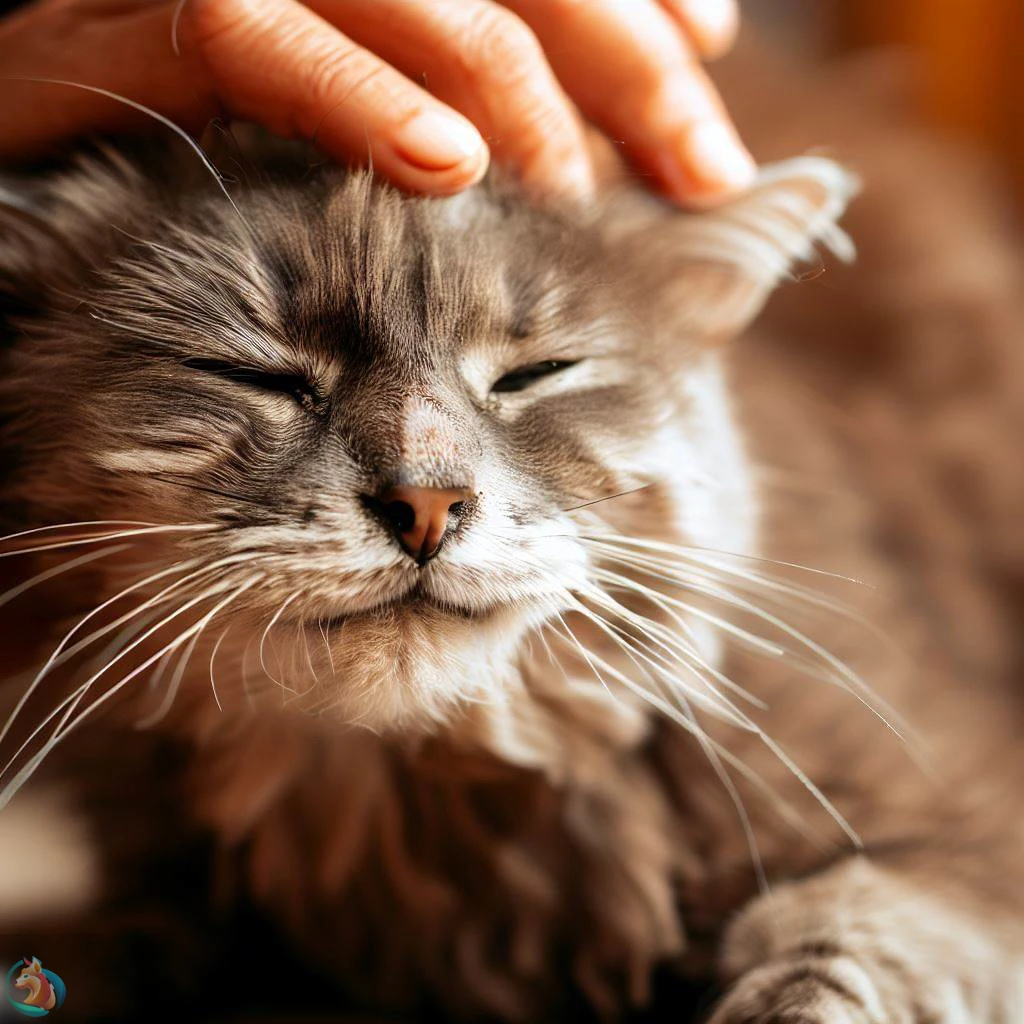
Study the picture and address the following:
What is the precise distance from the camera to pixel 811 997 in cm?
65

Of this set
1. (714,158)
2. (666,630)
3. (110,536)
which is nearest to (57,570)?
(110,536)

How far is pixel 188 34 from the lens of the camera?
1.96 ft

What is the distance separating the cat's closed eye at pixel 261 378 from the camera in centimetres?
61

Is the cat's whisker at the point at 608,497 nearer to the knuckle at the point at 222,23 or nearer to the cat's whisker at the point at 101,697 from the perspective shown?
the cat's whisker at the point at 101,697

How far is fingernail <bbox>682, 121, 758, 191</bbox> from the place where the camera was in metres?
0.70

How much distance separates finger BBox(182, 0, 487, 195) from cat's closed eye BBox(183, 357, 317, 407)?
0.42ft

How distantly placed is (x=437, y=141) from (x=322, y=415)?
0.53 ft

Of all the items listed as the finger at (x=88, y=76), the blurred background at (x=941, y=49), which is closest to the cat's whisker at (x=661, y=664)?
the finger at (x=88, y=76)

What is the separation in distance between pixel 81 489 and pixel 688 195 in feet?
1.43

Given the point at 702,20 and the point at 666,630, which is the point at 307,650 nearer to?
the point at 666,630

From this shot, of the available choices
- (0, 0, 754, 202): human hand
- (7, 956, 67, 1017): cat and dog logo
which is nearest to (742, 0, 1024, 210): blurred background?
(0, 0, 754, 202): human hand

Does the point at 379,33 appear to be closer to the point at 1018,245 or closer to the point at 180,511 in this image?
the point at 180,511

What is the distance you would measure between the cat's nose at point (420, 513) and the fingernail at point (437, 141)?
0.18 metres

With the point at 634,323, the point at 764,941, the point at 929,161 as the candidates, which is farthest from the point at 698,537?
the point at 929,161
